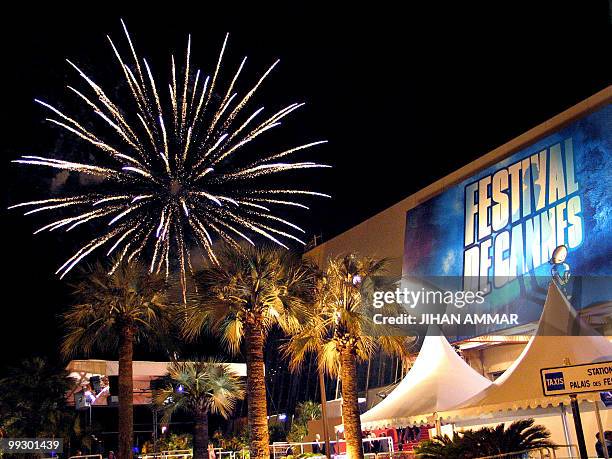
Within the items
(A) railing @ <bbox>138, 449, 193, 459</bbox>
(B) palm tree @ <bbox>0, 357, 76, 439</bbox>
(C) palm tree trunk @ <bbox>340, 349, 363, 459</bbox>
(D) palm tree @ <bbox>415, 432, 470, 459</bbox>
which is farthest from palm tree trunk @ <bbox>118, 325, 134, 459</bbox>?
(D) palm tree @ <bbox>415, 432, 470, 459</bbox>

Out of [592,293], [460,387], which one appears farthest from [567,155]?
[460,387]

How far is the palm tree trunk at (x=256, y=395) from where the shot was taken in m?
17.3

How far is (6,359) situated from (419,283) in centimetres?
2414

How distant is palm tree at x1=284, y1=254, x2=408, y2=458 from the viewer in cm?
1834

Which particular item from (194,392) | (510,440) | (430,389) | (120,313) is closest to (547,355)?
(510,440)

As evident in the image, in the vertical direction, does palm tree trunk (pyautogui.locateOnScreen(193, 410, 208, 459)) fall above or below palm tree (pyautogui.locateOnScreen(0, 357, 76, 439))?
below

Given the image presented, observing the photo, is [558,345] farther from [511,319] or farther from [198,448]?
[198,448]

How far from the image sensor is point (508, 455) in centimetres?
1183

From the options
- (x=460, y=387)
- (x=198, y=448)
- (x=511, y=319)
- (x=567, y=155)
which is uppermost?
(x=567, y=155)

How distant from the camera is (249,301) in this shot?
60.7 feet

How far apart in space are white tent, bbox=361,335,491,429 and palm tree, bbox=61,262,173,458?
8469 millimetres

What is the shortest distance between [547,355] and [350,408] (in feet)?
24.1

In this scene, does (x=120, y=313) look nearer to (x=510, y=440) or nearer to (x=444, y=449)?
(x=444, y=449)

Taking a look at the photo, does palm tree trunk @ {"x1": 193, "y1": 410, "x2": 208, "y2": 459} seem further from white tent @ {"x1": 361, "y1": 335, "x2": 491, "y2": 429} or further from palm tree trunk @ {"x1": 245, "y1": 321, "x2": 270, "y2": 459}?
white tent @ {"x1": 361, "y1": 335, "x2": 491, "y2": 429}
